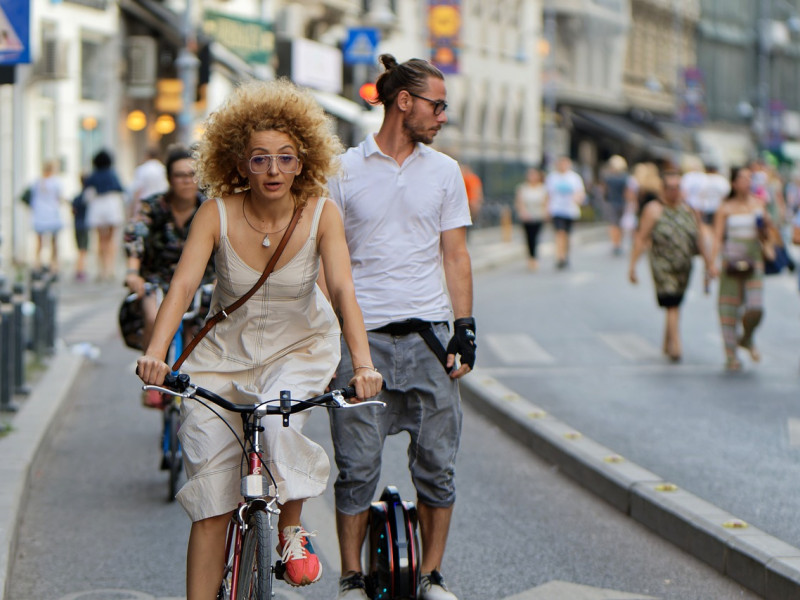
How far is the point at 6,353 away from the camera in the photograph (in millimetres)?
9297

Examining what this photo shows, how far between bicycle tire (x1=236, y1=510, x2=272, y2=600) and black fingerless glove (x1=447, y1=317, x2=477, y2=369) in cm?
117

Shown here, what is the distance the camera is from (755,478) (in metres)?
7.76

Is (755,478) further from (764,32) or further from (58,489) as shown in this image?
(764,32)

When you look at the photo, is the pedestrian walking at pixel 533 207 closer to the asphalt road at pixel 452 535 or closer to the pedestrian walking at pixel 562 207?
the pedestrian walking at pixel 562 207

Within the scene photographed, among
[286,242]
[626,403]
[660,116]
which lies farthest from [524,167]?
[286,242]

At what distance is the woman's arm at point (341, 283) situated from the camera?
441 cm

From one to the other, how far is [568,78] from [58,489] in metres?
50.5

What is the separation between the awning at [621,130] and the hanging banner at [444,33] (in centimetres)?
2237

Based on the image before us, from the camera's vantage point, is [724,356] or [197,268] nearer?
[197,268]

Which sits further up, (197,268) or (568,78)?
(568,78)

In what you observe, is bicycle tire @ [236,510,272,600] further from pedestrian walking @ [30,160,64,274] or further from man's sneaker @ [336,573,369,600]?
pedestrian walking @ [30,160,64,274]

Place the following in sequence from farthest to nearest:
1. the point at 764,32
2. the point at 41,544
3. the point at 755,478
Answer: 1. the point at 764,32
2. the point at 755,478
3. the point at 41,544

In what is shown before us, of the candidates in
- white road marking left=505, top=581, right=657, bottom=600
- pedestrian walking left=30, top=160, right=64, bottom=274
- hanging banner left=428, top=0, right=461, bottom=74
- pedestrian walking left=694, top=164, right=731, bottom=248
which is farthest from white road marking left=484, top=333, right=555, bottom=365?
hanging banner left=428, top=0, right=461, bottom=74

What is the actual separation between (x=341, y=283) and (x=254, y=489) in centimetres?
66
